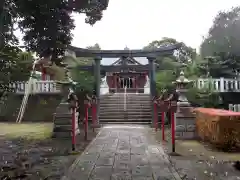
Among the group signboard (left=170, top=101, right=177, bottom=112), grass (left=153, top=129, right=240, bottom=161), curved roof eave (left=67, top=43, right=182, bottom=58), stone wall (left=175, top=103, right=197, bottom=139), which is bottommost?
grass (left=153, top=129, right=240, bottom=161)

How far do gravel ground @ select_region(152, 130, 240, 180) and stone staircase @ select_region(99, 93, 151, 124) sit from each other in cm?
703

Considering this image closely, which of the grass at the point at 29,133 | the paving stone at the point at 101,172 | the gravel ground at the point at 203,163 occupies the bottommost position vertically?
the grass at the point at 29,133

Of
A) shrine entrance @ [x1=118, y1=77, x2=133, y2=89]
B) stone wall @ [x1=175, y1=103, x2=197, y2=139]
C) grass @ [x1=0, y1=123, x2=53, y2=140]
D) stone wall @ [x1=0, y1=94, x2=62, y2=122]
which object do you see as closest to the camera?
stone wall @ [x1=175, y1=103, x2=197, y2=139]

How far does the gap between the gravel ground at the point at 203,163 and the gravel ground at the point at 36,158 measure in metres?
2.26

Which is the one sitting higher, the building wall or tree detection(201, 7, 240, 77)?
tree detection(201, 7, 240, 77)

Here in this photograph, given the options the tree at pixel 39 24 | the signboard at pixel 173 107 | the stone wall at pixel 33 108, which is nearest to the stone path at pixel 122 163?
the signboard at pixel 173 107

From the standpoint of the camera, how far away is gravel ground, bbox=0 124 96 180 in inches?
197

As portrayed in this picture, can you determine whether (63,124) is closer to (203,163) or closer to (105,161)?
(105,161)

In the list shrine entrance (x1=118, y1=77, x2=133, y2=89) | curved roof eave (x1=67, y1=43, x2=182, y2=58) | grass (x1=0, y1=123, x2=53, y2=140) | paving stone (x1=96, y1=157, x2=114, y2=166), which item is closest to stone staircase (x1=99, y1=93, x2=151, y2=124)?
curved roof eave (x1=67, y1=43, x2=182, y2=58)

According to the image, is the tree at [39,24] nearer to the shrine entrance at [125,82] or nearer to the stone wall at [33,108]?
the stone wall at [33,108]

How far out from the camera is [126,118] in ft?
49.8

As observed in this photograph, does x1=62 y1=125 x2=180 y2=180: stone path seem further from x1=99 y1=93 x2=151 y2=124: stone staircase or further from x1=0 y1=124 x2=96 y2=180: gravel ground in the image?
x1=99 y1=93 x2=151 y2=124: stone staircase

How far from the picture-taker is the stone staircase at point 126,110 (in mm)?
14938

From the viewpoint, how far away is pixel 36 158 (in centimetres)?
639
